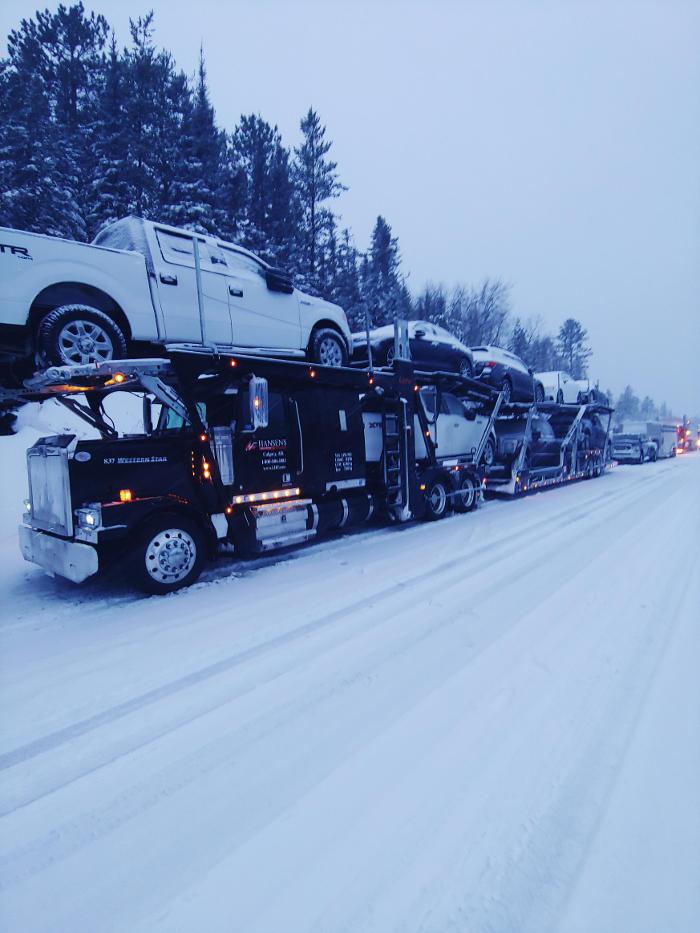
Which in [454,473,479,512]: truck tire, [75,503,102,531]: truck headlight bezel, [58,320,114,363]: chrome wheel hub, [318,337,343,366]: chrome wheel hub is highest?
[318,337,343,366]: chrome wheel hub

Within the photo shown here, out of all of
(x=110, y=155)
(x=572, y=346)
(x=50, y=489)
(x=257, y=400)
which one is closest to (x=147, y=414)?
(x=50, y=489)

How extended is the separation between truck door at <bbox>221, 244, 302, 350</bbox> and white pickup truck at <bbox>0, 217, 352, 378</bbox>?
0.01 m

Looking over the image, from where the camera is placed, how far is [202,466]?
17.1ft

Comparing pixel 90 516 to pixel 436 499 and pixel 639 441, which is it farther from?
pixel 639 441

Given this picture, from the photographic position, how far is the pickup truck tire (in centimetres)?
466

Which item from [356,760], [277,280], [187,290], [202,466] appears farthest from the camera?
[277,280]

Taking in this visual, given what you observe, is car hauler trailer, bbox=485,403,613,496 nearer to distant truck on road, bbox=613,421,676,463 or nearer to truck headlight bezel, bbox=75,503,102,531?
distant truck on road, bbox=613,421,676,463

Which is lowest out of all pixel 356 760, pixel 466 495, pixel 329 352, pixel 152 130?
pixel 356 760

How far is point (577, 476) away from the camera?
14.2 m

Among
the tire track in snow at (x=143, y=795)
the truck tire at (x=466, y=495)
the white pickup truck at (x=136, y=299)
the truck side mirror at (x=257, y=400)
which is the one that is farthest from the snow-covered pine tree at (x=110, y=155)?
the tire track in snow at (x=143, y=795)

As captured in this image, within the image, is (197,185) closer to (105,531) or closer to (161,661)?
(105,531)

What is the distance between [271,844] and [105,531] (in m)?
3.29

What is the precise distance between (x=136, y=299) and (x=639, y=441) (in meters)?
22.4

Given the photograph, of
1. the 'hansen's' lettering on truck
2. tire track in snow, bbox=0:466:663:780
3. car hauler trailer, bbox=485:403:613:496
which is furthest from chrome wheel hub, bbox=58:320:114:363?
car hauler trailer, bbox=485:403:613:496
